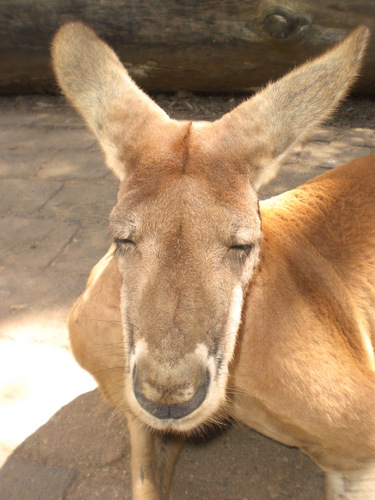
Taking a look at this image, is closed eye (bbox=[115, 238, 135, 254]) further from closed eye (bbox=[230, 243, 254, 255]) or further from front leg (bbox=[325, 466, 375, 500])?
front leg (bbox=[325, 466, 375, 500])

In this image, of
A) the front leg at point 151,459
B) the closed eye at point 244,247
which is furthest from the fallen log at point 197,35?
the front leg at point 151,459

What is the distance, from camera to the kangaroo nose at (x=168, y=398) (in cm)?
162

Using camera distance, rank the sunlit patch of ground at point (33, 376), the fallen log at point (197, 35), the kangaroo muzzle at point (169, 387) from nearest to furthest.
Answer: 1. the kangaroo muzzle at point (169, 387)
2. the sunlit patch of ground at point (33, 376)
3. the fallen log at point (197, 35)

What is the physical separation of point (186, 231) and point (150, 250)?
0.14 meters

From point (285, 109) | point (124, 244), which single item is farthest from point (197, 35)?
point (124, 244)

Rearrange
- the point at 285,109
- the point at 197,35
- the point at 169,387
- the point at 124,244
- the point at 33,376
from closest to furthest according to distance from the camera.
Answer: the point at 169,387 < the point at 124,244 < the point at 285,109 < the point at 33,376 < the point at 197,35

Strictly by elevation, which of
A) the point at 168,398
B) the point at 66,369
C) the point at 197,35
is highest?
the point at 168,398

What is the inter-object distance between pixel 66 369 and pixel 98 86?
1523 mm

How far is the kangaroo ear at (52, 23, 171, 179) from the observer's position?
2.22m

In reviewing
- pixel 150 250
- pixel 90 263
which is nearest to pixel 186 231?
pixel 150 250

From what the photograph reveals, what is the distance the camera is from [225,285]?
6.00ft

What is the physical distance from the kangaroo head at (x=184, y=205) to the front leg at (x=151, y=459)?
0.55 m

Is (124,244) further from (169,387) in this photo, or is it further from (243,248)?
(169,387)

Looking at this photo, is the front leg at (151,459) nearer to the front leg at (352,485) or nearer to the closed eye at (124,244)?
the front leg at (352,485)
